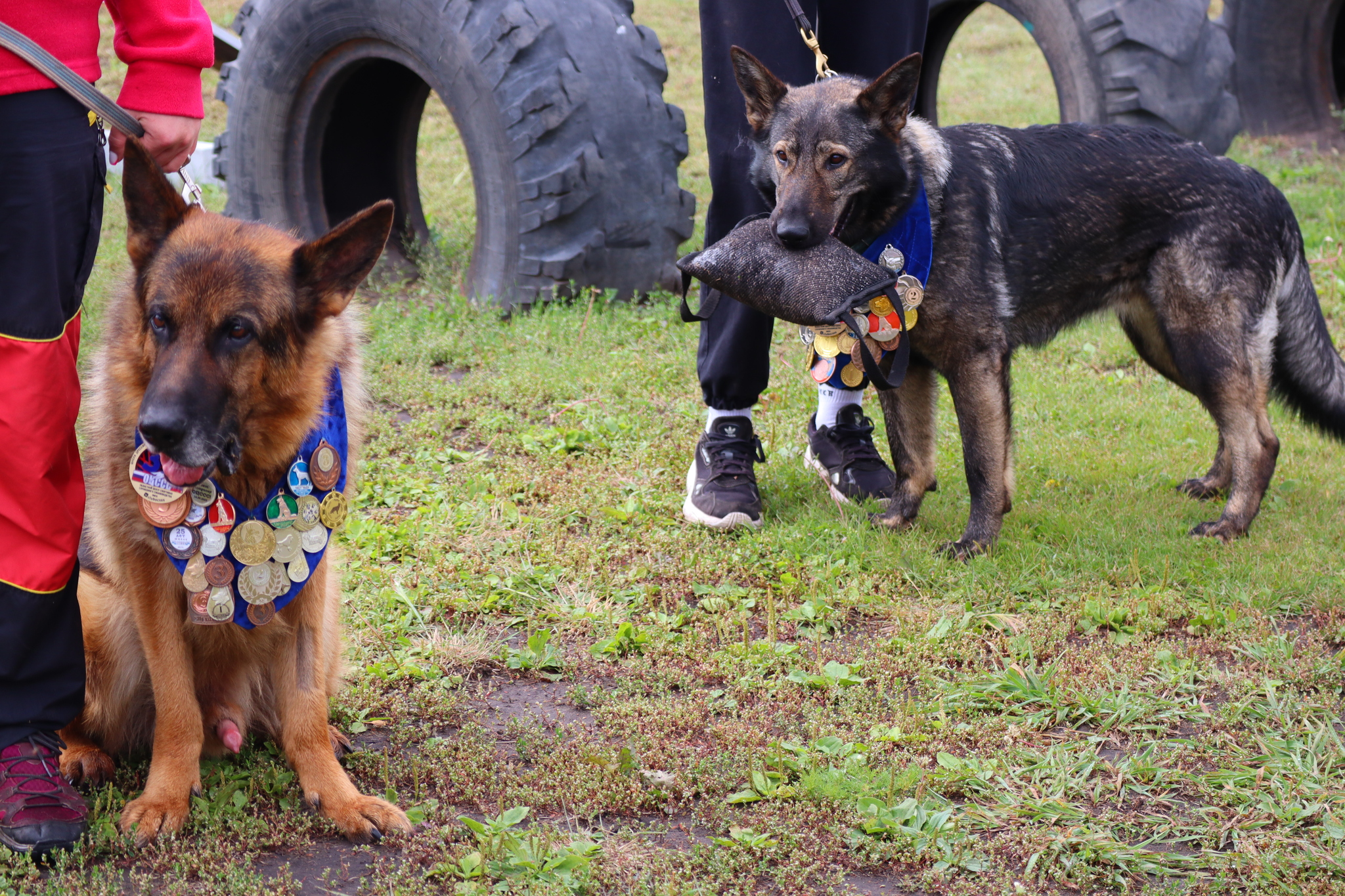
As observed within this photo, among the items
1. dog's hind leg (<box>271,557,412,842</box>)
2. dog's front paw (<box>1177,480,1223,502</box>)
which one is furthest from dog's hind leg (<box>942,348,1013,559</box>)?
dog's hind leg (<box>271,557,412,842</box>)

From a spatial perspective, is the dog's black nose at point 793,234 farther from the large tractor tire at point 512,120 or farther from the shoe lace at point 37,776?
the large tractor tire at point 512,120

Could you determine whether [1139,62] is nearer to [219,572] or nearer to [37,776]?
[219,572]

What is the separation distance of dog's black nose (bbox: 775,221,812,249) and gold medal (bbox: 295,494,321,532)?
5.26 ft

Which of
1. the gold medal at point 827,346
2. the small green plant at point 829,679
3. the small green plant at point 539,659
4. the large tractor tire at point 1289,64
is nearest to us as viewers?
the small green plant at point 829,679

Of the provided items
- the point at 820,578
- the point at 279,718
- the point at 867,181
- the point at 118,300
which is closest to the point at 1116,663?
the point at 820,578

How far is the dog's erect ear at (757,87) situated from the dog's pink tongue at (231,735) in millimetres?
2381

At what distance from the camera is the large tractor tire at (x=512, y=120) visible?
18.0ft

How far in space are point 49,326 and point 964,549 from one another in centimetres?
278

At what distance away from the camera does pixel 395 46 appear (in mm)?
5727

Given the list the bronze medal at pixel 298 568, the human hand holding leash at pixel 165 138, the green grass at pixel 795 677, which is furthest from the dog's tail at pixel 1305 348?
the human hand holding leash at pixel 165 138

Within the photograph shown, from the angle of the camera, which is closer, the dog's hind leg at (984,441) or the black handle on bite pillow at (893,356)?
the black handle on bite pillow at (893,356)

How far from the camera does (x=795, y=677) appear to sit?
3.00m

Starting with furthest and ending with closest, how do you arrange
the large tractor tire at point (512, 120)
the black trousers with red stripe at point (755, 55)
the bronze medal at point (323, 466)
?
the large tractor tire at point (512, 120), the black trousers with red stripe at point (755, 55), the bronze medal at point (323, 466)

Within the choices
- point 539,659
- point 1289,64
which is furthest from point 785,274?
point 1289,64
